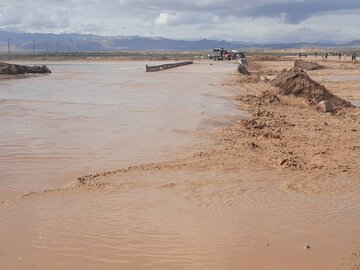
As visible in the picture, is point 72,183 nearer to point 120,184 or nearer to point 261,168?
point 120,184

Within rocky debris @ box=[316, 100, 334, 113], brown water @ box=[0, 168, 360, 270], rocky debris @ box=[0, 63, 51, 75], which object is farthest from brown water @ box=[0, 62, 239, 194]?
rocky debris @ box=[0, 63, 51, 75]

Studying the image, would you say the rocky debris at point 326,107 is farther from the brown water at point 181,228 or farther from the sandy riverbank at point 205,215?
the brown water at point 181,228

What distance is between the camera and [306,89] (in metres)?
22.4

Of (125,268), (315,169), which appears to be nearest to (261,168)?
(315,169)

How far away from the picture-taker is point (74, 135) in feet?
40.5

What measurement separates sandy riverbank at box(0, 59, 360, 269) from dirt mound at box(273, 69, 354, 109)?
9774 mm

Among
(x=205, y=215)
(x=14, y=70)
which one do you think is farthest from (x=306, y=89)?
(x=14, y=70)

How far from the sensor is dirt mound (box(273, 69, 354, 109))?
20.3 m

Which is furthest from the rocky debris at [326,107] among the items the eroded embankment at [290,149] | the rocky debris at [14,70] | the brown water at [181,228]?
the rocky debris at [14,70]

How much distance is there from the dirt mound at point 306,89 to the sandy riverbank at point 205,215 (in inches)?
385

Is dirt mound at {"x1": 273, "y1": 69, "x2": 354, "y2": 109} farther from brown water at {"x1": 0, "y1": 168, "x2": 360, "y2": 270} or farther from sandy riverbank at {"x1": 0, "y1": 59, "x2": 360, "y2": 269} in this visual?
brown water at {"x1": 0, "y1": 168, "x2": 360, "y2": 270}

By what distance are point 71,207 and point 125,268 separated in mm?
2194

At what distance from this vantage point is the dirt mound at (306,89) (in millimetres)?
20328

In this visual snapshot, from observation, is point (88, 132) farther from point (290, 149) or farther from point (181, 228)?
point (181, 228)
